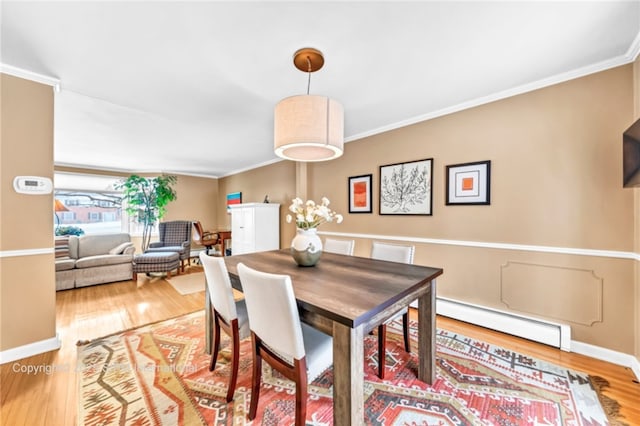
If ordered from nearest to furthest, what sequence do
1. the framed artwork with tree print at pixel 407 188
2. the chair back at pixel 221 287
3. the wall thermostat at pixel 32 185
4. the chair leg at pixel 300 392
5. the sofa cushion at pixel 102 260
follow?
the chair leg at pixel 300 392 → the chair back at pixel 221 287 → the wall thermostat at pixel 32 185 → the framed artwork with tree print at pixel 407 188 → the sofa cushion at pixel 102 260

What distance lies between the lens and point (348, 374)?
39.7 inches

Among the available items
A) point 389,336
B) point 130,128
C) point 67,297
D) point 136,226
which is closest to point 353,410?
point 389,336

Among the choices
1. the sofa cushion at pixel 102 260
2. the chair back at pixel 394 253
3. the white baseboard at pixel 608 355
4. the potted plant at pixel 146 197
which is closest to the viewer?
the white baseboard at pixel 608 355

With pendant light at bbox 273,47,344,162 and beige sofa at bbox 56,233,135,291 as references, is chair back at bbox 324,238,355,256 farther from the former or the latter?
beige sofa at bbox 56,233,135,291

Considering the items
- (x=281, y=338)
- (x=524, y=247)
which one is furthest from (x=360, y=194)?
(x=281, y=338)

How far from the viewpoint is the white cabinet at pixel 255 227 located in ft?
15.1

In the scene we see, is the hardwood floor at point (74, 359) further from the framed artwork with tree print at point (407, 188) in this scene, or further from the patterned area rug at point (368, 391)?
the framed artwork with tree print at point (407, 188)

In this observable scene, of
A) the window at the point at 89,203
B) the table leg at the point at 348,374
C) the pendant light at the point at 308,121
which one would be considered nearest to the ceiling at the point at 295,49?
the pendant light at the point at 308,121

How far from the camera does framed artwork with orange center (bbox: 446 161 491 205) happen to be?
245 cm

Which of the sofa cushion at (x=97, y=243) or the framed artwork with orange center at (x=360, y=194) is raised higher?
the framed artwork with orange center at (x=360, y=194)

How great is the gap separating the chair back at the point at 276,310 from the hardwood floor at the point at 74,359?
1293 mm

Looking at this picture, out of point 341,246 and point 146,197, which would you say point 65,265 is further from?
point 341,246

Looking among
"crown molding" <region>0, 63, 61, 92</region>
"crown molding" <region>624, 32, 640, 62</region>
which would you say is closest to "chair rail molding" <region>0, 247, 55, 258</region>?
"crown molding" <region>0, 63, 61, 92</region>

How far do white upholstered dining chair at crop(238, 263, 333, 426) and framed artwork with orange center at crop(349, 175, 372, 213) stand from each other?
2373 mm
